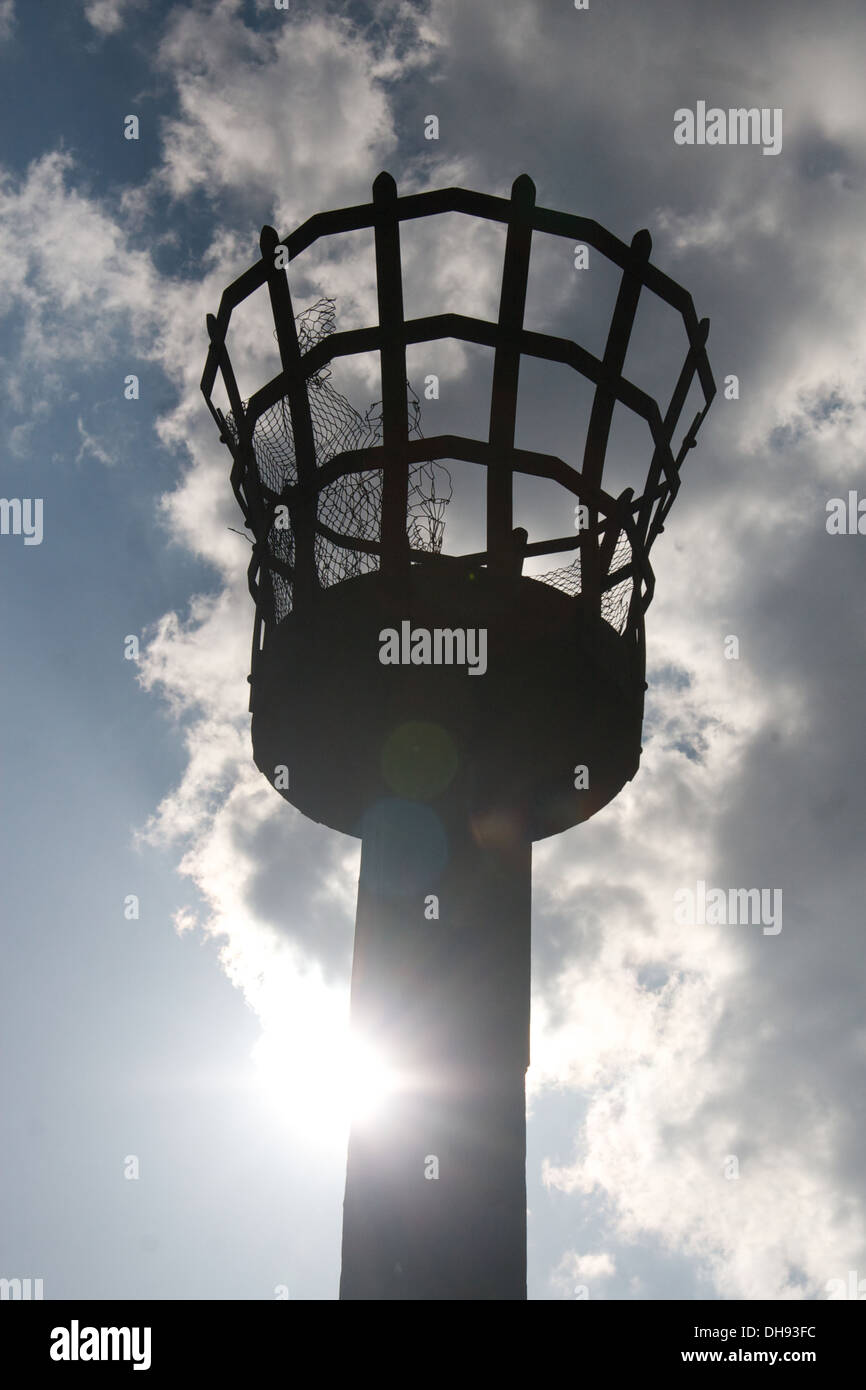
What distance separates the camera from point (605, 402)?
8305 mm

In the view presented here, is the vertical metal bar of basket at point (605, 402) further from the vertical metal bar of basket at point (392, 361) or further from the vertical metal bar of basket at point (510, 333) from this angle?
the vertical metal bar of basket at point (392, 361)

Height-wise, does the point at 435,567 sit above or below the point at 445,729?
above

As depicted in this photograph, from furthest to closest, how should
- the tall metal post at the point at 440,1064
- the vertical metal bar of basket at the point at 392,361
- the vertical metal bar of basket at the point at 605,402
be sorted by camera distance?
the vertical metal bar of basket at the point at 605,402 < the vertical metal bar of basket at the point at 392,361 < the tall metal post at the point at 440,1064

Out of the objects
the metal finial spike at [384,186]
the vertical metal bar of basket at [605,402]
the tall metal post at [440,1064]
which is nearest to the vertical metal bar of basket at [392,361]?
the metal finial spike at [384,186]

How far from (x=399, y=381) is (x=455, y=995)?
454 centimetres

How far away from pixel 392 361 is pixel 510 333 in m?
0.91

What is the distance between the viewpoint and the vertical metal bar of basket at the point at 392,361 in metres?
7.73

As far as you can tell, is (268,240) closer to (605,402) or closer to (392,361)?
(392,361)

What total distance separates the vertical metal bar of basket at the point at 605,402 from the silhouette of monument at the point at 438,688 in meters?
0.02

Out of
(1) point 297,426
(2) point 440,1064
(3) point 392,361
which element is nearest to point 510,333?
(3) point 392,361

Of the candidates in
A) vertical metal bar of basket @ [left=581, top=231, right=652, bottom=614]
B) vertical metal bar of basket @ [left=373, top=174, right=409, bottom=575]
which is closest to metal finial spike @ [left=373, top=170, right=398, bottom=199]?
vertical metal bar of basket @ [left=373, top=174, right=409, bottom=575]
